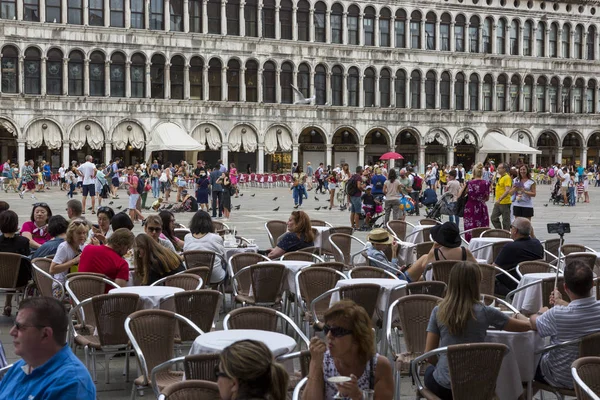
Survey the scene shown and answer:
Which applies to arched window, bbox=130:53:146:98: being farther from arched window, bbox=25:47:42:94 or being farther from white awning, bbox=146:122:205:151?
arched window, bbox=25:47:42:94

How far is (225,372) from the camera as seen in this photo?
11.8 feet

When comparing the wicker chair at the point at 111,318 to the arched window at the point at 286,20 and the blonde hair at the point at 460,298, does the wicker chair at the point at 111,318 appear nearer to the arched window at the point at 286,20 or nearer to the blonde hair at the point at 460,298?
the blonde hair at the point at 460,298

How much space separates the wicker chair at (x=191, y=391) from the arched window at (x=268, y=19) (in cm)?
4733

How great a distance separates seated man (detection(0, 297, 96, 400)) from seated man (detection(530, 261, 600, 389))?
11.6 feet

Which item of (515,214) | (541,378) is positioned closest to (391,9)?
(515,214)

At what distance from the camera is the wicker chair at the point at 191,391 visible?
4.41m

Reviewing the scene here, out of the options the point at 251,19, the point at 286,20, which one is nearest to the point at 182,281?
the point at 251,19

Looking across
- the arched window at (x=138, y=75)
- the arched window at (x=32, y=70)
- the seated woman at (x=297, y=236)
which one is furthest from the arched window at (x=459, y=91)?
the seated woman at (x=297, y=236)

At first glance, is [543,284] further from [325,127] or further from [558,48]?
[558,48]

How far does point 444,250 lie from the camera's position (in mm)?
9102

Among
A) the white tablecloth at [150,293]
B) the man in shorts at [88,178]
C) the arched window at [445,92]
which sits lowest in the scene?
the white tablecloth at [150,293]

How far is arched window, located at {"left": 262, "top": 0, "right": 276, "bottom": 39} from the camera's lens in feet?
165

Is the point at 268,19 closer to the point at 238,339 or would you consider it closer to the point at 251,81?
the point at 251,81

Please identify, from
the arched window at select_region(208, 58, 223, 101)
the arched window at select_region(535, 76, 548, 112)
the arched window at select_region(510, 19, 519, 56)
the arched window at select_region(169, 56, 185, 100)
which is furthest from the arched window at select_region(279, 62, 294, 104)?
the arched window at select_region(535, 76, 548, 112)
